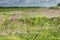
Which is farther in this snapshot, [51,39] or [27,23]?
[27,23]

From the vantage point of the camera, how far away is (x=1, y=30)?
30.0 meters

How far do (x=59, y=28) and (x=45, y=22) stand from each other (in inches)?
142

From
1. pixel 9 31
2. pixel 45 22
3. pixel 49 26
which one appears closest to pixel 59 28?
pixel 49 26

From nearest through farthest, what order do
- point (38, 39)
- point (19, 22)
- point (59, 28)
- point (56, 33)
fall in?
point (38, 39) < point (56, 33) < point (59, 28) < point (19, 22)

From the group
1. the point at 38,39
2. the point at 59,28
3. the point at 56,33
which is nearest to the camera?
the point at 38,39

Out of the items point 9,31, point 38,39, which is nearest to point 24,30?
point 9,31

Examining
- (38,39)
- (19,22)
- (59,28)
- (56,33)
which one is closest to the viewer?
(38,39)

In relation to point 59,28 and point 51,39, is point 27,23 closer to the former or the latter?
point 59,28

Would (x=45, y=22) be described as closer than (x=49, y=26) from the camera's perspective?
No

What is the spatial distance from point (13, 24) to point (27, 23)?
2.11m

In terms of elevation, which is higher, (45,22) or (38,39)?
(38,39)

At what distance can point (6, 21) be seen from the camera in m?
34.3

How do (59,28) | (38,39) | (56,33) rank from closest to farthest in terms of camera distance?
(38,39) → (56,33) → (59,28)

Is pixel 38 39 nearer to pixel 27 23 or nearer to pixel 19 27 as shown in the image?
pixel 19 27
